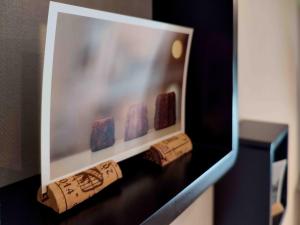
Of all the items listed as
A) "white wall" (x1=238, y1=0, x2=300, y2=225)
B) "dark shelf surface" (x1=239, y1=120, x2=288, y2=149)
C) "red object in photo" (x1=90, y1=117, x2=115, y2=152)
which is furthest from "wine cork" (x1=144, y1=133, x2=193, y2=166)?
"white wall" (x1=238, y1=0, x2=300, y2=225)

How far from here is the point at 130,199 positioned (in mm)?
477

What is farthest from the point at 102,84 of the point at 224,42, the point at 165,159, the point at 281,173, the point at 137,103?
the point at 281,173

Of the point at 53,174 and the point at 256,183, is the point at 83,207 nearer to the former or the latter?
the point at 53,174

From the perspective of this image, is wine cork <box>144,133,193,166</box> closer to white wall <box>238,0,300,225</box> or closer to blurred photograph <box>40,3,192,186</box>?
blurred photograph <box>40,3,192,186</box>

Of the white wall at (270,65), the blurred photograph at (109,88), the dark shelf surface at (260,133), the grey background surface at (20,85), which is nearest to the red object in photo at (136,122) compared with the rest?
the blurred photograph at (109,88)

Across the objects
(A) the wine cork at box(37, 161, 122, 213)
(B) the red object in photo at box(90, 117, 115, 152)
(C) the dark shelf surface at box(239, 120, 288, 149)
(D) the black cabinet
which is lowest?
(D) the black cabinet

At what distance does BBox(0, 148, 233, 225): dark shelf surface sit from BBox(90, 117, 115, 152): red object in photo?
3.0 inches

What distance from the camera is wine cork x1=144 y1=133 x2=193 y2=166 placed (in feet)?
2.05

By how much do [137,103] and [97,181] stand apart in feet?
0.63

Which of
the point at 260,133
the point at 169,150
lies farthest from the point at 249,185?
the point at 169,150

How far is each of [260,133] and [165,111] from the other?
1.78 feet

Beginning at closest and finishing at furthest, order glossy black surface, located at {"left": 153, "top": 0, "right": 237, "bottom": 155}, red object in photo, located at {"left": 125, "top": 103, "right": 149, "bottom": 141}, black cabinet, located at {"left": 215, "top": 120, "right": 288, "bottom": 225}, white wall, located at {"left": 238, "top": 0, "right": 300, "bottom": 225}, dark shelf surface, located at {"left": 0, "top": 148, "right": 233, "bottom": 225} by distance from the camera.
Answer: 1. dark shelf surface, located at {"left": 0, "top": 148, "right": 233, "bottom": 225}
2. red object in photo, located at {"left": 125, "top": 103, "right": 149, "bottom": 141}
3. glossy black surface, located at {"left": 153, "top": 0, "right": 237, "bottom": 155}
4. black cabinet, located at {"left": 215, "top": 120, "right": 288, "bottom": 225}
5. white wall, located at {"left": 238, "top": 0, "right": 300, "bottom": 225}

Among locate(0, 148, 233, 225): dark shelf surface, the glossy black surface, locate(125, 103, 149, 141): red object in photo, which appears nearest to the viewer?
locate(0, 148, 233, 225): dark shelf surface

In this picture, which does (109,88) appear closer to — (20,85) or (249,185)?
(20,85)
